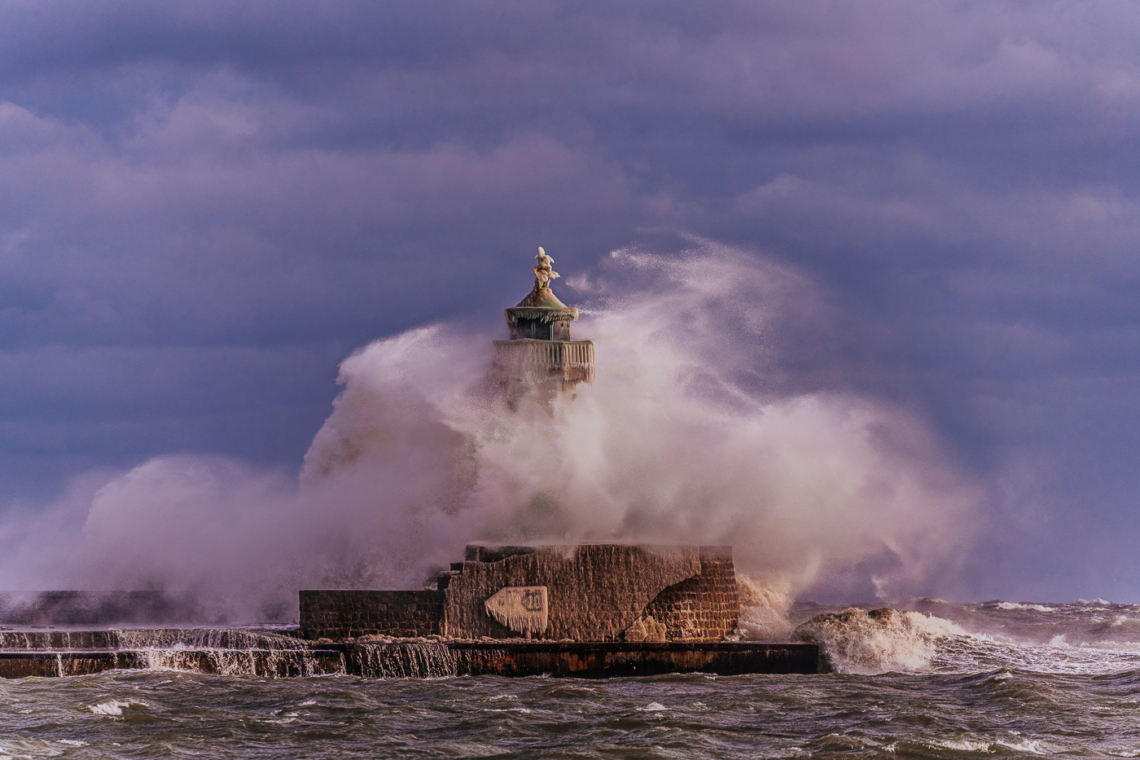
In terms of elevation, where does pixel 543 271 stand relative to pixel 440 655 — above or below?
above

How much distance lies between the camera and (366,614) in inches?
766

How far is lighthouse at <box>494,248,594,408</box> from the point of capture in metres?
23.4

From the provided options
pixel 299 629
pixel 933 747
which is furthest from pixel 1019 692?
pixel 299 629

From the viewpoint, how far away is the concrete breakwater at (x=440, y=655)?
60.0ft

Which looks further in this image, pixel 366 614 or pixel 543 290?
pixel 543 290

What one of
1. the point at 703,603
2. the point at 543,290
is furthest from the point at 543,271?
the point at 703,603

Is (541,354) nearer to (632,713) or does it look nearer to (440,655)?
(440,655)

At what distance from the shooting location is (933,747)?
512 inches

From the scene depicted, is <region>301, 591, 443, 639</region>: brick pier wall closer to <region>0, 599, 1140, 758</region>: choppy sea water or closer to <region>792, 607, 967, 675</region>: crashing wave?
<region>0, 599, 1140, 758</region>: choppy sea water

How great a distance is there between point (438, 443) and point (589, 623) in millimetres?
4987

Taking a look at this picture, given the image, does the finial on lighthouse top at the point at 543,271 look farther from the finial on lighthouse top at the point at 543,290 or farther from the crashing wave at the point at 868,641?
the crashing wave at the point at 868,641

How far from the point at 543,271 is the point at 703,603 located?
702 cm

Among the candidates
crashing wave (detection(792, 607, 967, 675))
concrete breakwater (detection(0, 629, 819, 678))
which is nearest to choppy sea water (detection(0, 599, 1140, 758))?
crashing wave (detection(792, 607, 967, 675))

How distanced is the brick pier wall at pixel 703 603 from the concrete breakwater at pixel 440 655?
1.32 meters
